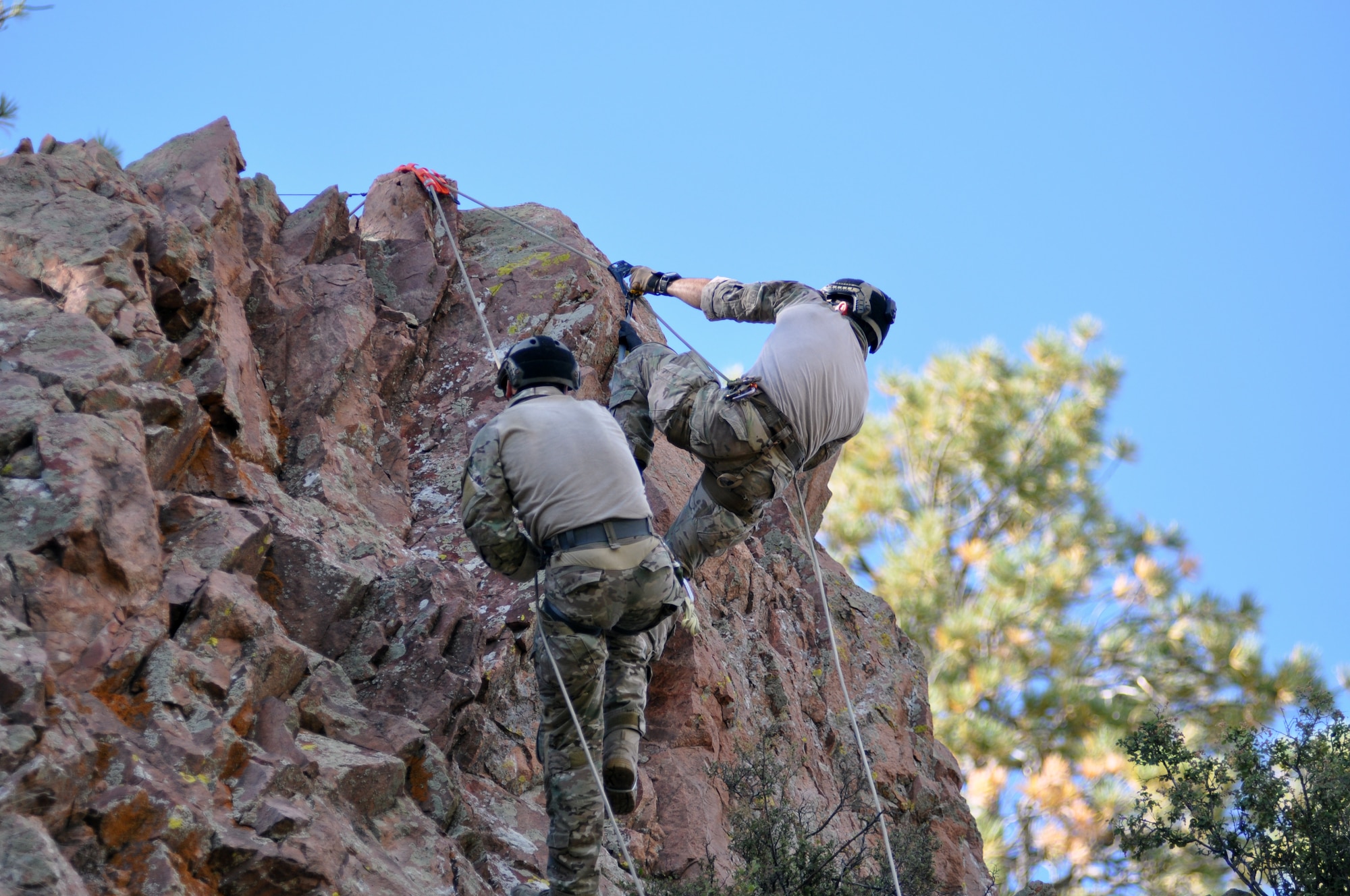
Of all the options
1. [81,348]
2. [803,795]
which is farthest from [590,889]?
[81,348]

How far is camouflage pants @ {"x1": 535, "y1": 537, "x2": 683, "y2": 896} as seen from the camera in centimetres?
551

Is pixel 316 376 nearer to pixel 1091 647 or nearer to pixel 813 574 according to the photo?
pixel 813 574

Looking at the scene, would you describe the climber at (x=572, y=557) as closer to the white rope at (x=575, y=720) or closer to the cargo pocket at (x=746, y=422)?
the white rope at (x=575, y=720)

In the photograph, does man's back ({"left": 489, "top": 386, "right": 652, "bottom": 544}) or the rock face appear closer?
the rock face

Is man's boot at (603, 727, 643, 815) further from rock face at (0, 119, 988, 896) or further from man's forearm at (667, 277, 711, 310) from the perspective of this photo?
man's forearm at (667, 277, 711, 310)

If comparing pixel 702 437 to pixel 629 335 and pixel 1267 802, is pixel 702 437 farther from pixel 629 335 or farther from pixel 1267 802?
pixel 1267 802

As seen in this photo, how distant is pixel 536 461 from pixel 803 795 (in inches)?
140

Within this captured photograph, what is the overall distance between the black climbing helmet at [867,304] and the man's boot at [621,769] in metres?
2.32

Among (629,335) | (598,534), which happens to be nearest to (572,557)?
(598,534)

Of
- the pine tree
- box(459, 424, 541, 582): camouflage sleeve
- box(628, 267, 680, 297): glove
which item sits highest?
the pine tree

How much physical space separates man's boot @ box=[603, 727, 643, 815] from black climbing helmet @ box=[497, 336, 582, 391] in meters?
1.60

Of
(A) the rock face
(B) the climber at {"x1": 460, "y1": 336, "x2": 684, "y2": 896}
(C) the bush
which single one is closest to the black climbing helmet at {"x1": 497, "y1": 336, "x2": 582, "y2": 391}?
(B) the climber at {"x1": 460, "y1": 336, "x2": 684, "y2": 896}

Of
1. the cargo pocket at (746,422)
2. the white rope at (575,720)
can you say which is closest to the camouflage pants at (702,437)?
the cargo pocket at (746,422)

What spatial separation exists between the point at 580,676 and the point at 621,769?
0.49 meters
